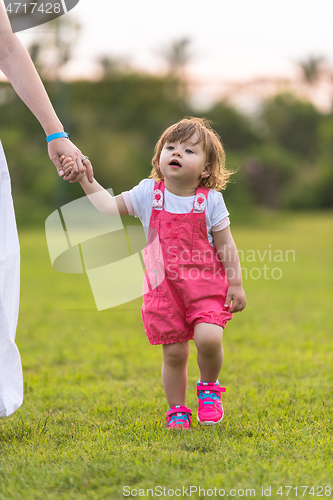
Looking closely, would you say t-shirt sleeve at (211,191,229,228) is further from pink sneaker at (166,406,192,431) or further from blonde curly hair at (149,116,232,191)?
pink sneaker at (166,406,192,431)

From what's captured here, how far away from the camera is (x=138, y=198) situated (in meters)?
2.54

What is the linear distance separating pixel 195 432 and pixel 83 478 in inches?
24.3

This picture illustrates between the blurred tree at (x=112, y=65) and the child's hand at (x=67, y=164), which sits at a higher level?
the blurred tree at (x=112, y=65)

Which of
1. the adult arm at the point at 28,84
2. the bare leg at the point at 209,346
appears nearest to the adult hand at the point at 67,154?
the adult arm at the point at 28,84

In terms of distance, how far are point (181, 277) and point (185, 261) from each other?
7 centimetres

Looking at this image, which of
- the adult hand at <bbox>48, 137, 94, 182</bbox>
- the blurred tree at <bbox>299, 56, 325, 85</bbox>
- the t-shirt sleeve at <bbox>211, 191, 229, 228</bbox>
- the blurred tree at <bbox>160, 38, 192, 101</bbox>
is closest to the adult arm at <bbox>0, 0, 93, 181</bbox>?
the adult hand at <bbox>48, 137, 94, 182</bbox>

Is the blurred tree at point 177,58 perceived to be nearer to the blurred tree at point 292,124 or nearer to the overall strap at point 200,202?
the blurred tree at point 292,124

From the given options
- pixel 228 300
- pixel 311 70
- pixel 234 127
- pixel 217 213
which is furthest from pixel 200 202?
pixel 311 70

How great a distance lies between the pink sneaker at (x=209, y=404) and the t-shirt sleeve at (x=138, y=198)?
2.68 ft

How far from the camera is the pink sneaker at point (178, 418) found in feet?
8.08

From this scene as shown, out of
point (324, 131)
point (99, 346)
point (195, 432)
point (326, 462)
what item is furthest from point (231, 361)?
point (324, 131)

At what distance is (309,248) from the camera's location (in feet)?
47.1

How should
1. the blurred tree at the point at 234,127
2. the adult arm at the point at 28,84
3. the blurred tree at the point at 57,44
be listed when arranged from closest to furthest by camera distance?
the adult arm at the point at 28,84, the blurred tree at the point at 57,44, the blurred tree at the point at 234,127

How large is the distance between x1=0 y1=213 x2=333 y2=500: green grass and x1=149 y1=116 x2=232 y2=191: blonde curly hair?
3.53 feet
